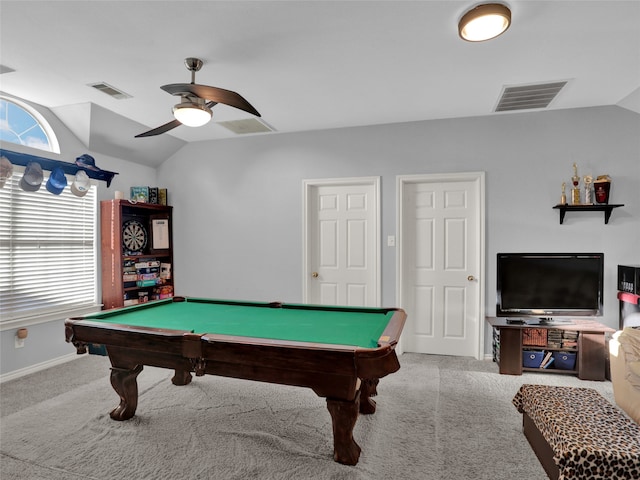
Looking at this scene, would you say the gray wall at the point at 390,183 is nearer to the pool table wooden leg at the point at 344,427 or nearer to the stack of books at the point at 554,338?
the stack of books at the point at 554,338

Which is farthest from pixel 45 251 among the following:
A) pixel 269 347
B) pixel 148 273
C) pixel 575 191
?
pixel 575 191

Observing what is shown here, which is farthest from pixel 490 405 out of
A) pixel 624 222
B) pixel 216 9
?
pixel 216 9

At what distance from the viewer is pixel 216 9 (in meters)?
2.13

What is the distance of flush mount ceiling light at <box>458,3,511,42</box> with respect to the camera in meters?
2.04

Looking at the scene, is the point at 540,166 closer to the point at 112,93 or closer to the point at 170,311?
the point at 170,311

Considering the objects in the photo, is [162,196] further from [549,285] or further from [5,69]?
[549,285]

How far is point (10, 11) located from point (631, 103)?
16.0 feet

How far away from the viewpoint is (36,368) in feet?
12.0

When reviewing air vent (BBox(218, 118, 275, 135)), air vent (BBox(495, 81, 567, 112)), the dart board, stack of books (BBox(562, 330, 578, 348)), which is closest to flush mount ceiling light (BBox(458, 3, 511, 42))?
air vent (BBox(495, 81, 567, 112))

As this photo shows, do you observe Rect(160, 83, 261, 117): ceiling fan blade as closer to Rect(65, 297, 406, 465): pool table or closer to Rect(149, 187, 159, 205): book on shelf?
Rect(65, 297, 406, 465): pool table

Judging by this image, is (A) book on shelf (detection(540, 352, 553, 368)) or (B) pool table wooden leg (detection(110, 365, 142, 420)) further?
(A) book on shelf (detection(540, 352, 553, 368))

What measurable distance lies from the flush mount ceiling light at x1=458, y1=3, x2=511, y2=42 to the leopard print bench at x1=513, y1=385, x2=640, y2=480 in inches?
86.3

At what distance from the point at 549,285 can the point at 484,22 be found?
2573mm

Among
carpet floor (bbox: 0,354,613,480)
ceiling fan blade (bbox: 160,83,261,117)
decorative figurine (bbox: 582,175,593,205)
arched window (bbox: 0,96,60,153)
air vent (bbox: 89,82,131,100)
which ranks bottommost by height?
carpet floor (bbox: 0,354,613,480)
